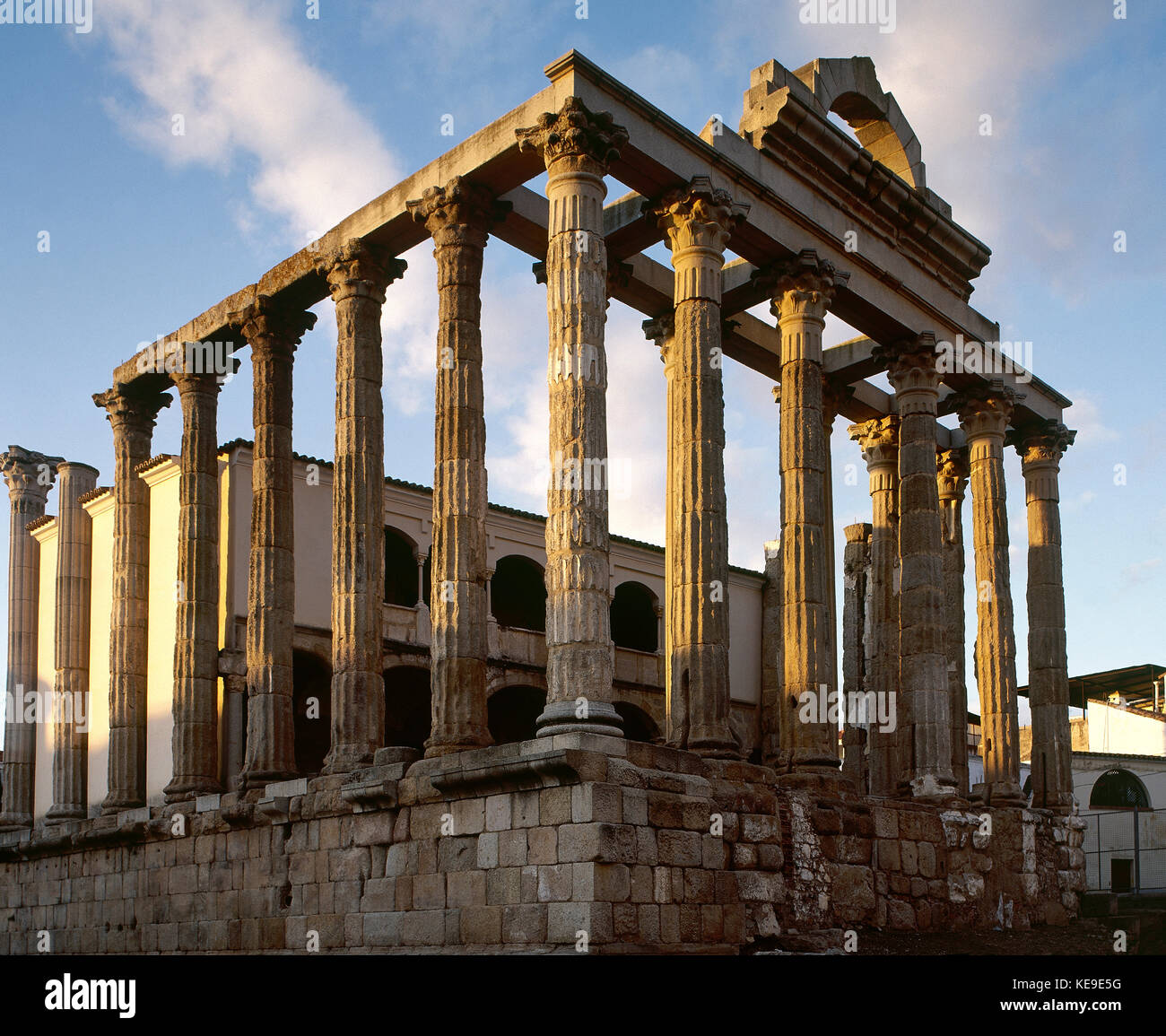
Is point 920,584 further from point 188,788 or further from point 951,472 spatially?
point 188,788

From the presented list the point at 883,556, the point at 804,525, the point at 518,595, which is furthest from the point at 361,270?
the point at 518,595

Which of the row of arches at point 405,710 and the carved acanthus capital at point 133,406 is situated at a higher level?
the carved acanthus capital at point 133,406

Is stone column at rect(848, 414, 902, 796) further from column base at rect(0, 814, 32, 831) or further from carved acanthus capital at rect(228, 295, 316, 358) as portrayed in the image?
column base at rect(0, 814, 32, 831)

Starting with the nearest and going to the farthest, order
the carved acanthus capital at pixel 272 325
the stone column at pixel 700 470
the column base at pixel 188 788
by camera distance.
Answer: the stone column at pixel 700 470 < the column base at pixel 188 788 < the carved acanthus capital at pixel 272 325

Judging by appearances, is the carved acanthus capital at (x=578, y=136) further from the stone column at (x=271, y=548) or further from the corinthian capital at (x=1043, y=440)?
the corinthian capital at (x=1043, y=440)

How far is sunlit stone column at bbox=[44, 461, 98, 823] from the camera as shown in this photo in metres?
27.4

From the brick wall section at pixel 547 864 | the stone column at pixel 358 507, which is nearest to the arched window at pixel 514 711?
the brick wall section at pixel 547 864

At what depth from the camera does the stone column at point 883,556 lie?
27.4 m

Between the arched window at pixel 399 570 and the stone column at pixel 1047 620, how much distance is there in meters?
12.0

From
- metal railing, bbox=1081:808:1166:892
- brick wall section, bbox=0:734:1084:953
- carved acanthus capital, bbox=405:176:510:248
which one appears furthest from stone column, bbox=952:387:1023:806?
carved acanthus capital, bbox=405:176:510:248

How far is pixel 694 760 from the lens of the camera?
1800cm

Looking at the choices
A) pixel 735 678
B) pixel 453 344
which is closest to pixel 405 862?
pixel 453 344

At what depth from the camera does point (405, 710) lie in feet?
101

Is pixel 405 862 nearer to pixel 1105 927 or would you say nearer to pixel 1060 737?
pixel 1105 927
